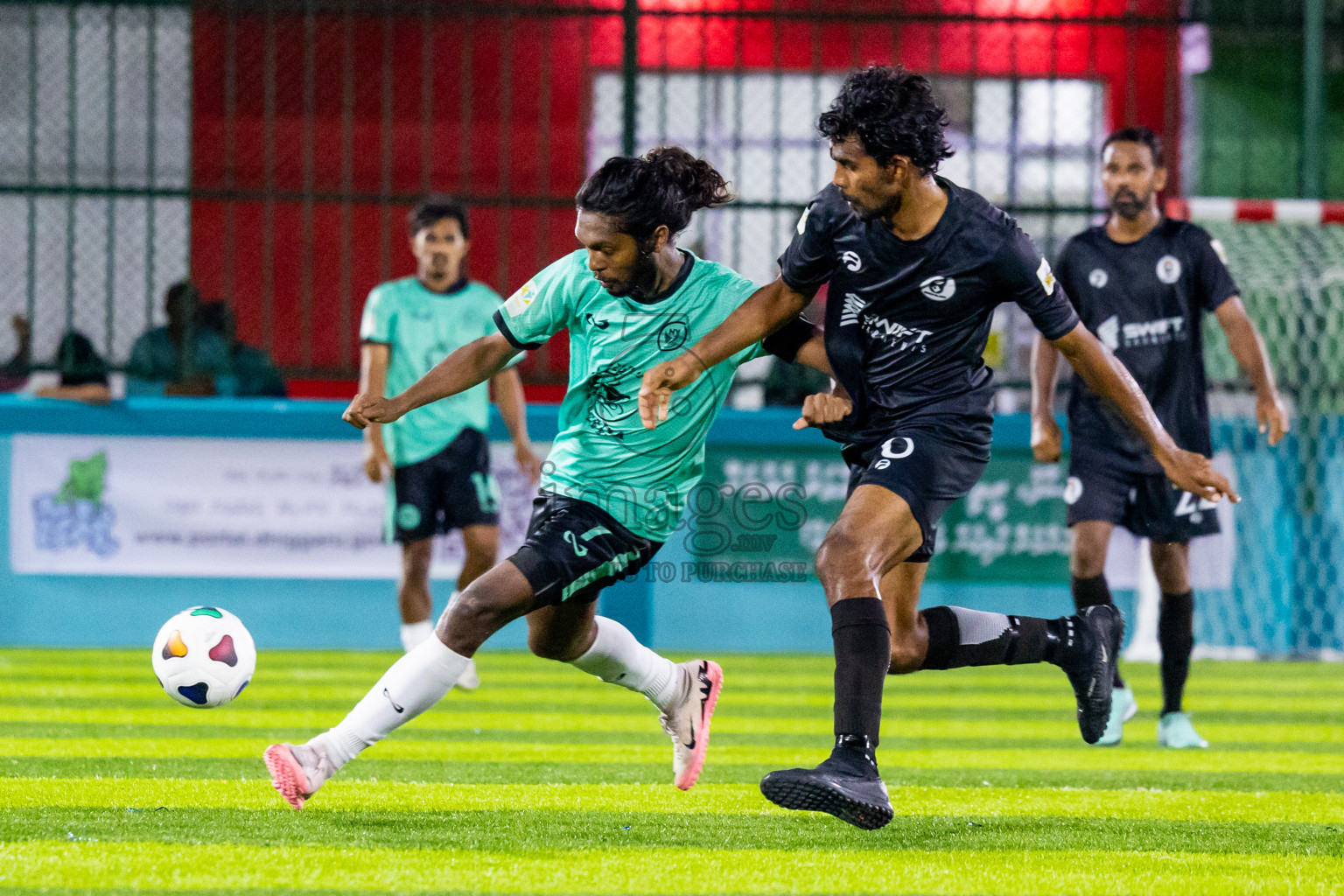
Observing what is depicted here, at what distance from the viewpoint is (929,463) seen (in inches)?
160

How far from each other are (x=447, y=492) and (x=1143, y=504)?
2.95m

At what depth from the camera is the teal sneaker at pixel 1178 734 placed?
6090 mm

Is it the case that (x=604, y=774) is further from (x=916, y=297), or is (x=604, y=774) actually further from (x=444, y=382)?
(x=916, y=297)

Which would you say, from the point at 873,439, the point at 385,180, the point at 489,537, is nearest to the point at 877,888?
the point at 873,439

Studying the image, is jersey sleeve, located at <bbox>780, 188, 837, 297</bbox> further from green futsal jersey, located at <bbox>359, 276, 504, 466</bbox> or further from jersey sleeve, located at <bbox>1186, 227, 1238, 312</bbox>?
green futsal jersey, located at <bbox>359, 276, 504, 466</bbox>

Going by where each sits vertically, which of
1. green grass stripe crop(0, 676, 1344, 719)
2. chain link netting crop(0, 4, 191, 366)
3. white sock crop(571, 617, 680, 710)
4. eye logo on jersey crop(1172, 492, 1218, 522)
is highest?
chain link netting crop(0, 4, 191, 366)

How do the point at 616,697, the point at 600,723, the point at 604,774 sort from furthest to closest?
the point at 616,697 < the point at 600,723 < the point at 604,774

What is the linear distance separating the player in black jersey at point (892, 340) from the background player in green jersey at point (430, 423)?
3287 millimetres

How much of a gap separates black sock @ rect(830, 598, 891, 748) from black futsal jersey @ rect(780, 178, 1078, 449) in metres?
0.56

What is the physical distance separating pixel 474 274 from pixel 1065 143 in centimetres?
460

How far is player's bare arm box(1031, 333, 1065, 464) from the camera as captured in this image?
5973 mm

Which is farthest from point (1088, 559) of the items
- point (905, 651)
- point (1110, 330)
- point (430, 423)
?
point (430, 423)

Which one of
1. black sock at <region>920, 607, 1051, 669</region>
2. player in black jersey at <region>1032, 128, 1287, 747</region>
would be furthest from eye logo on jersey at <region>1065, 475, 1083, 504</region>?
black sock at <region>920, 607, 1051, 669</region>

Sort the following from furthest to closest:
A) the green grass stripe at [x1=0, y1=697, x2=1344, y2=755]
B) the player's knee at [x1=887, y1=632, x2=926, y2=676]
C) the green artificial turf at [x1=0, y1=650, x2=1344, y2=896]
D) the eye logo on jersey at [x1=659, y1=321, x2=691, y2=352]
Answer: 1. the green grass stripe at [x1=0, y1=697, x2=1344, y2=755]
2. the player's knee at [x1=887, y1=632, x2=926, y2=676]
3. the eye logo on jersey at [x1=659, y1=321, x2=691, y2=352]
4. the green artificial turf at [x1=0, y1=650, x2=1344, y2=896]
